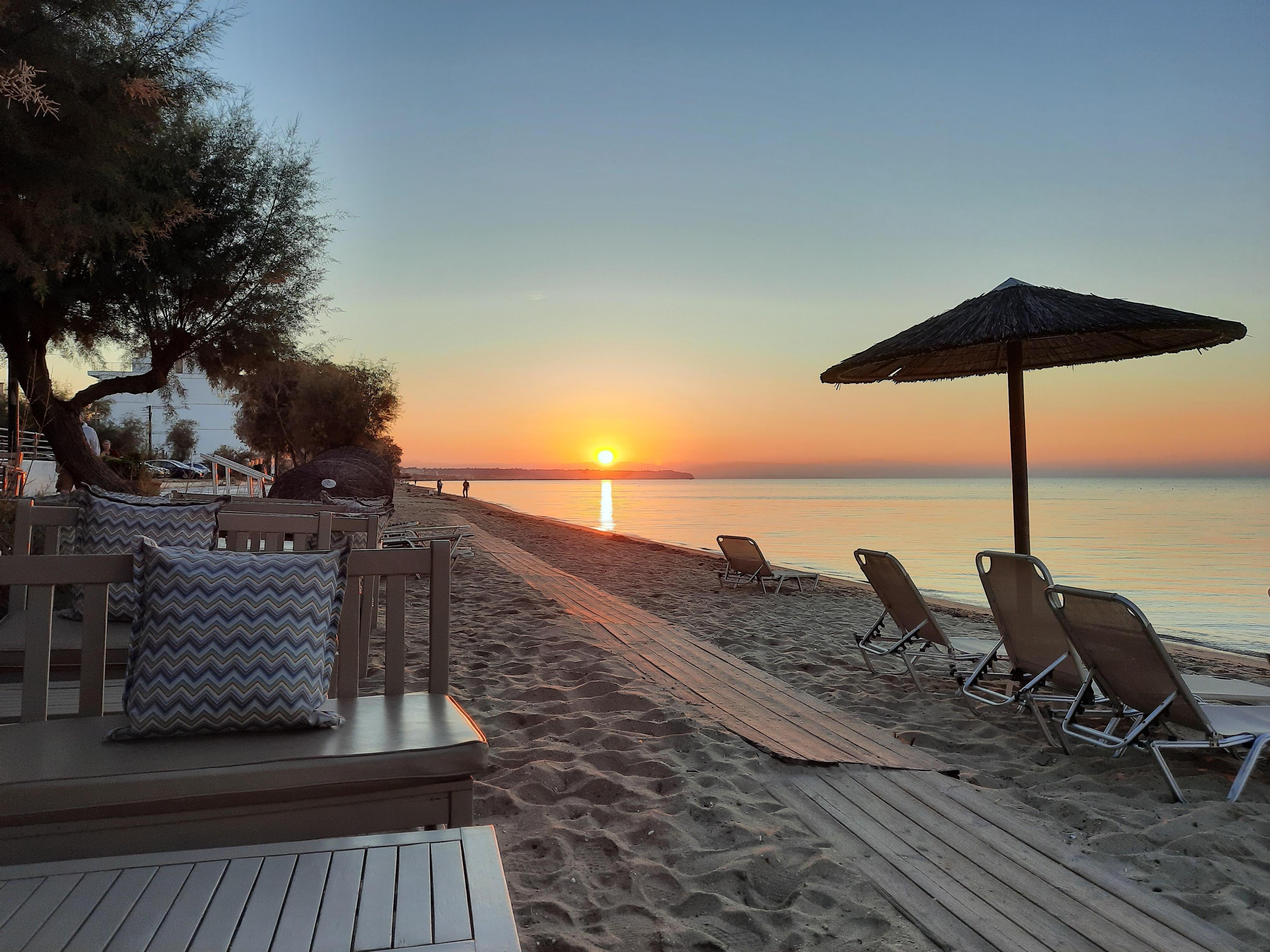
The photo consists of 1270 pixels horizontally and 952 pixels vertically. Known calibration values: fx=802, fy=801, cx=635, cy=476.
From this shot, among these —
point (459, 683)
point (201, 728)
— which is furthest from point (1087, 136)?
point (201, 728)

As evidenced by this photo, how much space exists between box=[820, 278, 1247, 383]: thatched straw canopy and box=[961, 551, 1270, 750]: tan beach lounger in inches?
56.5

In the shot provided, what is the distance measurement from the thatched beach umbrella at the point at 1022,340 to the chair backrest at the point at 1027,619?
0.63 metres

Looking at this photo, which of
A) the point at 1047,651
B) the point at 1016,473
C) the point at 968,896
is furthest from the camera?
the point at 1016,473

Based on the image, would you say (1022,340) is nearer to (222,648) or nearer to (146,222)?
(222,648)

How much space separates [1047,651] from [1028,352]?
115 inches

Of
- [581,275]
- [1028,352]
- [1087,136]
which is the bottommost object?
[1028,352]

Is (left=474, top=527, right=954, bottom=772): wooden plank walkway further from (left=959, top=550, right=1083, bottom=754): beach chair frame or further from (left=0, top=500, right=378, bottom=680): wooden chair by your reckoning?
(left=0, top=500, right=378, bottom=680): wooden chair

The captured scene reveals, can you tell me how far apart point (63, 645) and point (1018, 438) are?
5.53 meters

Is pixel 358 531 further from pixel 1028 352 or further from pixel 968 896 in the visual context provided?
pixel 1028 352

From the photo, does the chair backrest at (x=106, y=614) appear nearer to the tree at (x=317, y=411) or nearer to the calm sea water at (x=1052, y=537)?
the calm sea water at (x=1052, y=537)

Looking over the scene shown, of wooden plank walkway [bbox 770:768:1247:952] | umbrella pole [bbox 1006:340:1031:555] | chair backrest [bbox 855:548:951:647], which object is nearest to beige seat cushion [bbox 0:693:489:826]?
wooden plank walkway [bbox 770:768:1247:952]

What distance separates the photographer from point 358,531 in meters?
4.01

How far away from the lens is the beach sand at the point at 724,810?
7.75 feet

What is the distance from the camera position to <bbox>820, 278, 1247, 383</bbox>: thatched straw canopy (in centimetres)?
492
